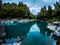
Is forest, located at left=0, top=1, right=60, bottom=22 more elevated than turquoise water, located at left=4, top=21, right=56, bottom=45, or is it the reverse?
forest, located at left=0, top=1, right=60, bottom=22

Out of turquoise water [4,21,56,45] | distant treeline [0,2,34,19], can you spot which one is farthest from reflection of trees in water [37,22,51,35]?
distant treeline [0,2,34,19]

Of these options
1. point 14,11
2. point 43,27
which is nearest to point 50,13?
point 43,27

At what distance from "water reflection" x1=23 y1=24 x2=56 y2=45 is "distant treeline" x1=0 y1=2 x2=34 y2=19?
0.95 ft

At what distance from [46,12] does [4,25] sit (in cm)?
85

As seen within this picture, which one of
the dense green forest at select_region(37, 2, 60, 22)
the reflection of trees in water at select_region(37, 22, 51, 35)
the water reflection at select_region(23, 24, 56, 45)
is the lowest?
the water reflection at select_region(23, 24, 56, 45)

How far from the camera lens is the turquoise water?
12.5 feet

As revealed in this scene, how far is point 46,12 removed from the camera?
3.89 meters

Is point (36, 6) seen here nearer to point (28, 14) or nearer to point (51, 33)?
point (28, 14)

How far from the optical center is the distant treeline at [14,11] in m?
3.82

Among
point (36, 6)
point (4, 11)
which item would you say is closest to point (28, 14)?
point (36, 6)

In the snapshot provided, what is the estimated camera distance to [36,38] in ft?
12.8

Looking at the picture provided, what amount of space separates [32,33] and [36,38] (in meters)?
0.13

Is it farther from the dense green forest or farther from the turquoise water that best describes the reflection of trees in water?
the dense green forest

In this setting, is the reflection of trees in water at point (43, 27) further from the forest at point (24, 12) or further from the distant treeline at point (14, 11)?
the distant treeline at point (14, 11)
